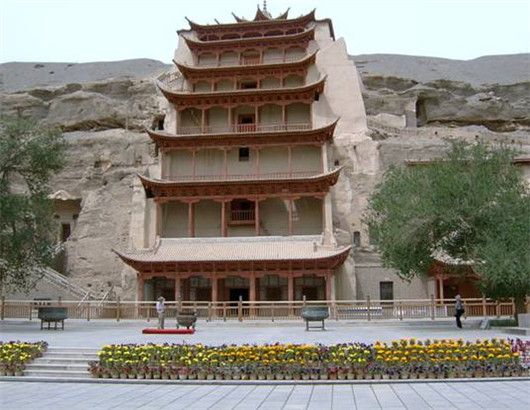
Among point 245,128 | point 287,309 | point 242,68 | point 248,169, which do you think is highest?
point 242,68

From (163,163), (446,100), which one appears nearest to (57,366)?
(163,163)

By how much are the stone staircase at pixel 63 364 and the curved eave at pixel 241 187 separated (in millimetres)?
23592

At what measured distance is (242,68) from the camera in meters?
44.4

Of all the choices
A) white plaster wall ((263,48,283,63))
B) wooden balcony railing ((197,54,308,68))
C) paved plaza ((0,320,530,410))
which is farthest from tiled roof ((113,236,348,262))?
paved plaza ((0,320,530,410))

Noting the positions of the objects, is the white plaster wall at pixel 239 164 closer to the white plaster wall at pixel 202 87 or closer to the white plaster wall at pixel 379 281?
the white plaster wall at pixel 202 87

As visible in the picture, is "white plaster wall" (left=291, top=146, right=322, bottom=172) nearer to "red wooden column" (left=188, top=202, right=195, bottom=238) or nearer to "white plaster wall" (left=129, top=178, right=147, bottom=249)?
"red wooden column" (left=188, top=202, right=195, bottom=238)

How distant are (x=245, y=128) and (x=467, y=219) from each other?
22.7 meters

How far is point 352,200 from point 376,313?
46.1ft

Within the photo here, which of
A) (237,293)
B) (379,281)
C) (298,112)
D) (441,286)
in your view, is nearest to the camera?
(441,286)

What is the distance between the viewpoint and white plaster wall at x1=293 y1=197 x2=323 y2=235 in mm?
40125

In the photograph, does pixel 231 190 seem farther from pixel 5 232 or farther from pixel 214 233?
pixel 5 232

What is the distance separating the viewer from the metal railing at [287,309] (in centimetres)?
2777

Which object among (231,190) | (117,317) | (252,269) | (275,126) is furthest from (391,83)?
(117,317)

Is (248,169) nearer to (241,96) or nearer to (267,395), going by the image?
(241,96)
